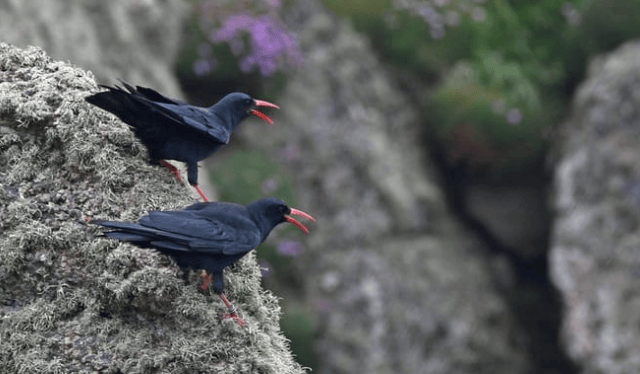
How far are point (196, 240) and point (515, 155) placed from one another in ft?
29.6

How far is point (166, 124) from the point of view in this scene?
4.14 meters

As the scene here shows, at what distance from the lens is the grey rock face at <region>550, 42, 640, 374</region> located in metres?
10.2

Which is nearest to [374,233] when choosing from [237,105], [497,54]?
[497,54]

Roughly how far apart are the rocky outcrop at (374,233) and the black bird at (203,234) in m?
6.92

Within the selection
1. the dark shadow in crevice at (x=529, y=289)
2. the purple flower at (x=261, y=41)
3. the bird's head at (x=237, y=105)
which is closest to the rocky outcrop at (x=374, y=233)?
the dark shadow in crevice at (x=529, y=289)

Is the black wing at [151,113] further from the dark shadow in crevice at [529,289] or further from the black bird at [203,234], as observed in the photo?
the dark shadow in crevice at [529,289]

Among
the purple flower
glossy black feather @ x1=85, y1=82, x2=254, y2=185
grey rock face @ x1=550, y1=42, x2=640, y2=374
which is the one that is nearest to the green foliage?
grey rock face @ x1=550, y1=42, x2=640, y2=374

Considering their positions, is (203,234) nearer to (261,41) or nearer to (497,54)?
(261,41)

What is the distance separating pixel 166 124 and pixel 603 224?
7.83 meters

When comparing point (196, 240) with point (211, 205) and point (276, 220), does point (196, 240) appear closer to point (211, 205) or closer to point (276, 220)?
point (211, 205)

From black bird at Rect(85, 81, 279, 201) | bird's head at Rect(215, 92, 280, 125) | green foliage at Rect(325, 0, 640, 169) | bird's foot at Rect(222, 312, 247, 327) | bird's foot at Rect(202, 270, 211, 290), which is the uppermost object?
green foliage at Rect(325, 0, 640, 169)

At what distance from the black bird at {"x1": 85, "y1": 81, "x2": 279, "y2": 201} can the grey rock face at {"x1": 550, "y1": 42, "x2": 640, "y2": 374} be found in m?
7.23

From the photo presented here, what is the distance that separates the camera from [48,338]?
368 centimetres

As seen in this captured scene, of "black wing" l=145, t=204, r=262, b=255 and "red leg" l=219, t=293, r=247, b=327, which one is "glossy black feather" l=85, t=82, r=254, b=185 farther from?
"red leg" l=219, t=293, r=247, b=327
